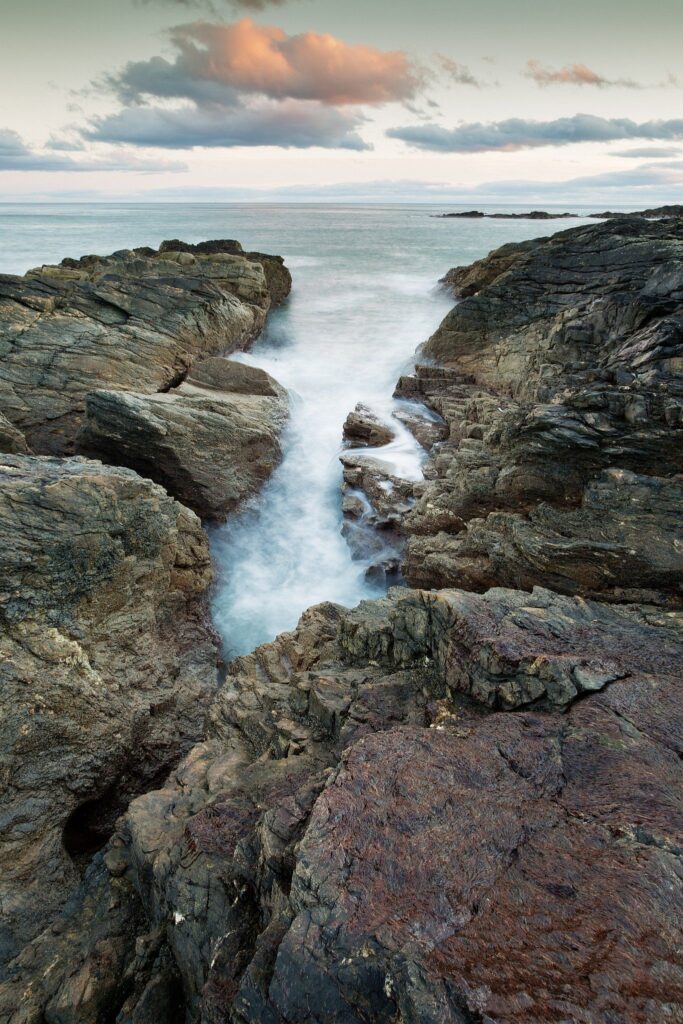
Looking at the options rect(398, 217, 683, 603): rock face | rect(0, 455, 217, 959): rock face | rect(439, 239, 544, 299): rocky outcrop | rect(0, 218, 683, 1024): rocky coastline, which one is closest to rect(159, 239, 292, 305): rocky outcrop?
rect(439, 239, 544, 299): rocky outcrop

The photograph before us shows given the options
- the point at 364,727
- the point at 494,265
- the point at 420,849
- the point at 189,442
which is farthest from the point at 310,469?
the point at 494,265

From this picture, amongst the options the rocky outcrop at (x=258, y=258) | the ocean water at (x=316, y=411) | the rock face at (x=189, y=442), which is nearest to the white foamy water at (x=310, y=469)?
the ocean water at (x=316, y=411)

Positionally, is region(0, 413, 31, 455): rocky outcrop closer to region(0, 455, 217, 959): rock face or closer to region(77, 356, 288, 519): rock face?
region(77, 356, 288, 519): rock face

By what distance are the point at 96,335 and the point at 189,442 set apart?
19.5ft

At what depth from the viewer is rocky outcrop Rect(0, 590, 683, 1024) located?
337cm

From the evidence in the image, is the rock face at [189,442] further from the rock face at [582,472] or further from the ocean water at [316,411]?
the rock face at [582,472]

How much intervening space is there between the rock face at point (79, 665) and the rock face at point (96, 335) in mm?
5586

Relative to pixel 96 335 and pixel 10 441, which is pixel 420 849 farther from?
pixel 96 335

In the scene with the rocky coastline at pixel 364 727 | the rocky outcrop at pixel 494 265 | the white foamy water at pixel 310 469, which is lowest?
the white foamy water at pixel 310 469

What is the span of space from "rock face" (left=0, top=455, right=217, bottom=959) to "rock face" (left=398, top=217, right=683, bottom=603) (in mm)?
5073

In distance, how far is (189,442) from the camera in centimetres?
1362

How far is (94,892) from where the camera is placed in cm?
594

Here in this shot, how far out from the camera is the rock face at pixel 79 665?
284 inches

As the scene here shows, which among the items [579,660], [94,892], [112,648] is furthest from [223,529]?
[579,660]
